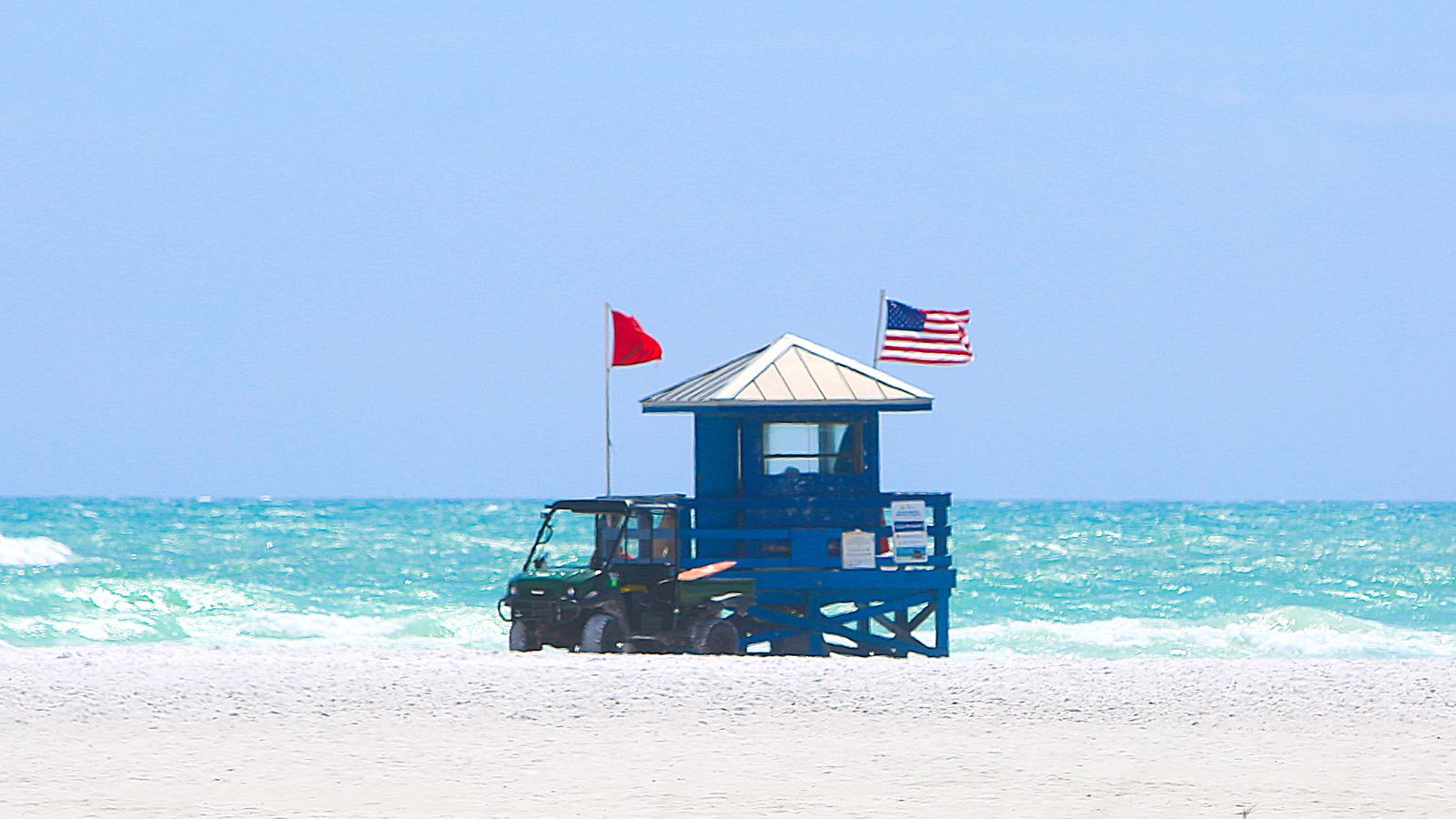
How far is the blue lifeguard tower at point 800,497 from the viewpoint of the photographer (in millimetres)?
18547

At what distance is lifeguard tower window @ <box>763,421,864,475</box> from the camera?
18.9 metres

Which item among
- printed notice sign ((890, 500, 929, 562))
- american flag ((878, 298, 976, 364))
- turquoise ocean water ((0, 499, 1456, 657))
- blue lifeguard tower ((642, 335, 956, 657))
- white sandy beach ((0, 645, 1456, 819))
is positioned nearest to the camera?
white sandy beach ((0, 645, 1456, 819))

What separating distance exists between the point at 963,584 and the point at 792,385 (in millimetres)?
23508

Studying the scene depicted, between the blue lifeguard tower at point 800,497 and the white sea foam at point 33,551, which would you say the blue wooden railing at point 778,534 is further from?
the white sea foam at point 33,551

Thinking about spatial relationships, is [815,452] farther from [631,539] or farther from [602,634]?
[602,634]

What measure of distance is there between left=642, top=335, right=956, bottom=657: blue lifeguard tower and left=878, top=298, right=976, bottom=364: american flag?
1213 millimetres

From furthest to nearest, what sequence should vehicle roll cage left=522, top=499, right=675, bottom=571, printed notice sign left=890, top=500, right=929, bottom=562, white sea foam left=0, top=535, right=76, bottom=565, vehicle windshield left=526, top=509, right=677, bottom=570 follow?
white sea foam left=0, top=535, right=76, bottom=565 < printed notice sign left=890, top=500, right=929, bottom=562 < vehicle windshield left=526, top=509, right=677, bottom=570 < vehicle roll cage left=522, top=499, right=675, bottom=571

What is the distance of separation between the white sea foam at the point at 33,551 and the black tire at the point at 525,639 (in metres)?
39.7

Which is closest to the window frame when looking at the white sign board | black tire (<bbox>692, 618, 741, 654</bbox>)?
the white sign board

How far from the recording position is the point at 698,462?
749 inches

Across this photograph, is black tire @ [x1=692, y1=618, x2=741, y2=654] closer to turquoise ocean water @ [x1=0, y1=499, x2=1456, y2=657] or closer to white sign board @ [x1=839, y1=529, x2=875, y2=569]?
white sign board @ [x1=839, y1=529, x2=875, y2=569]

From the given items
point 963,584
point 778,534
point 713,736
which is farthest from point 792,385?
point 963,584

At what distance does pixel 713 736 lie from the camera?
11.6m

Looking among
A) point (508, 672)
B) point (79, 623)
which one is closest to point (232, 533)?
point (79, 623)
